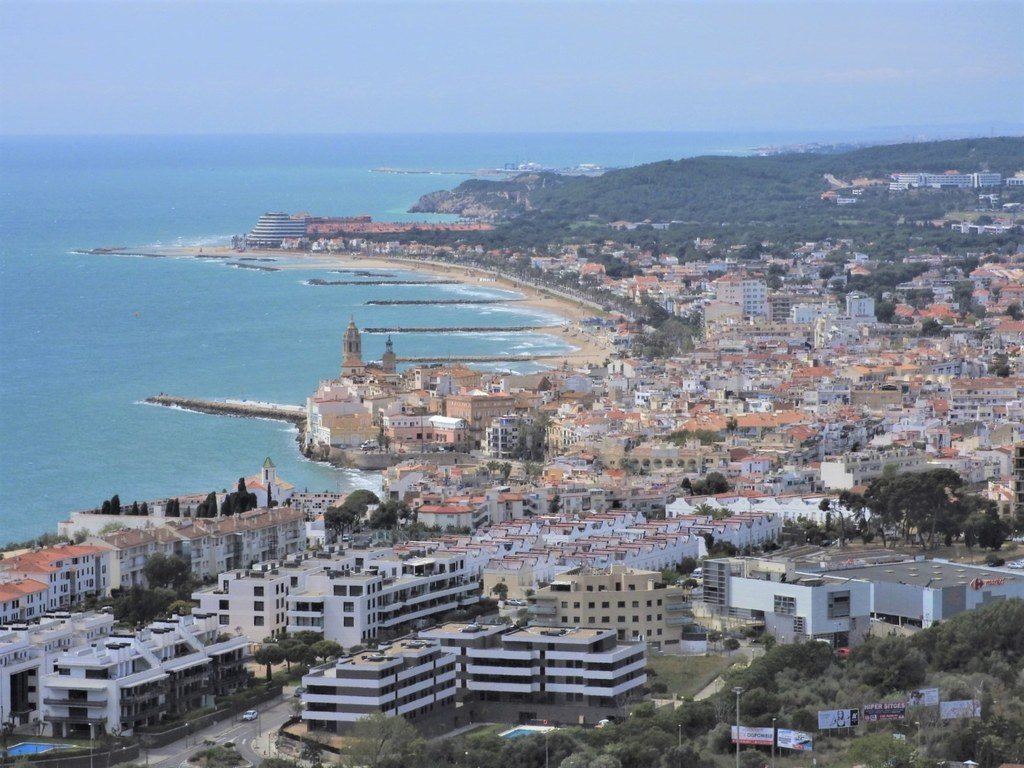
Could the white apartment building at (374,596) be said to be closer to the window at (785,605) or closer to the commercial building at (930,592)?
the window at (785,605)

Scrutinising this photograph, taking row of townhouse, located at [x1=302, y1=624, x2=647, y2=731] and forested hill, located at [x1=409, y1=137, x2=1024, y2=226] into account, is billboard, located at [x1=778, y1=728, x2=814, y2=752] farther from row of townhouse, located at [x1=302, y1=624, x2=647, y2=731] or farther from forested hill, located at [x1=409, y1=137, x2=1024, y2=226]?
forested hill, located at [x1=409, y1=137, x2=1024, y2=226]

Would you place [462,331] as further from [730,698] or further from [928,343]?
[730,698]

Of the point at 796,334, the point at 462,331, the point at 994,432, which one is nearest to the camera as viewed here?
the point at 994,432

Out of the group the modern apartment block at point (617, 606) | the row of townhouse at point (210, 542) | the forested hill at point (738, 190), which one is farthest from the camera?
the forested hill at point (738, 190)

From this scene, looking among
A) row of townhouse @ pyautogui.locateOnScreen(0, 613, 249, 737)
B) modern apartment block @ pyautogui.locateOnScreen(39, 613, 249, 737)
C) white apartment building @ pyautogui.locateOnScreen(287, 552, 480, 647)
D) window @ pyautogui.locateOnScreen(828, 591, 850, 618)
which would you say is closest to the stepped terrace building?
white apartment building @ pyautogui.locateOnScreen(287, 552, 480, 647)

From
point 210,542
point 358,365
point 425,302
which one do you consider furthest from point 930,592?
point 425,302

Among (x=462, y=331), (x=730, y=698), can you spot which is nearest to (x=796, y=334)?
(x=462, y=331)

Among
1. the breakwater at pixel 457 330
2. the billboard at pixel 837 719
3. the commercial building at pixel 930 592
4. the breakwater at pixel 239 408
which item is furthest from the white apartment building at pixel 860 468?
the breakwater at pixel 457 330
